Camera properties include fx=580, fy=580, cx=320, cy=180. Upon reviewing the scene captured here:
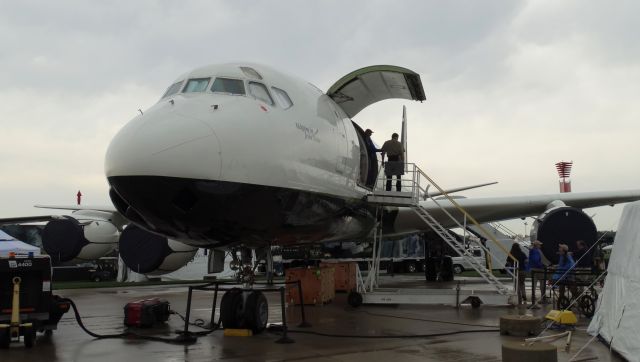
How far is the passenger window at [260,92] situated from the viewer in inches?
302

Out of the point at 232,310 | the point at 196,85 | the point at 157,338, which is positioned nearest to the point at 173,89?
the point at 196,85

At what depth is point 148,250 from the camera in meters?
14.3

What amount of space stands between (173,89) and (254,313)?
3307 millimetres

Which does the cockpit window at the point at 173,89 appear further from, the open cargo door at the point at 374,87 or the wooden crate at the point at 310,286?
the wooden crate at the point at 310,286

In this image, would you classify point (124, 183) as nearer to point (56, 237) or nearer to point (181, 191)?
point (181, 191)

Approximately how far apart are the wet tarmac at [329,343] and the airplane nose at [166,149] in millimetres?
2109

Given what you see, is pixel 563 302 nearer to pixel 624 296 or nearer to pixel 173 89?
pixel 624 296

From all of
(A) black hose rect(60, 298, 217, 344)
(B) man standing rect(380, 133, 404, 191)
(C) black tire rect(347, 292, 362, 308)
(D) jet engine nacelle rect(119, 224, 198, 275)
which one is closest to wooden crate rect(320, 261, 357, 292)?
(D) jet engine nacelle rect(119, 224, 198, 275)

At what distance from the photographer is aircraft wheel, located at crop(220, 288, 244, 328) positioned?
810 cm

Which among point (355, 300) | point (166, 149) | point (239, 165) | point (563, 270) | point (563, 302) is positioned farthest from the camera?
point (355, 300)

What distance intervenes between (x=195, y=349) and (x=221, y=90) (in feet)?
10.7

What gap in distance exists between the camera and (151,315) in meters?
9.38

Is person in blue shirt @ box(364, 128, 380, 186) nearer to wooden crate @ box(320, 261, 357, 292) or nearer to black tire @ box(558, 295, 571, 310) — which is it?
black tire @ box(558, 295, 571, 310)

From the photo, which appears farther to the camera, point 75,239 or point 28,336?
point 75,239
